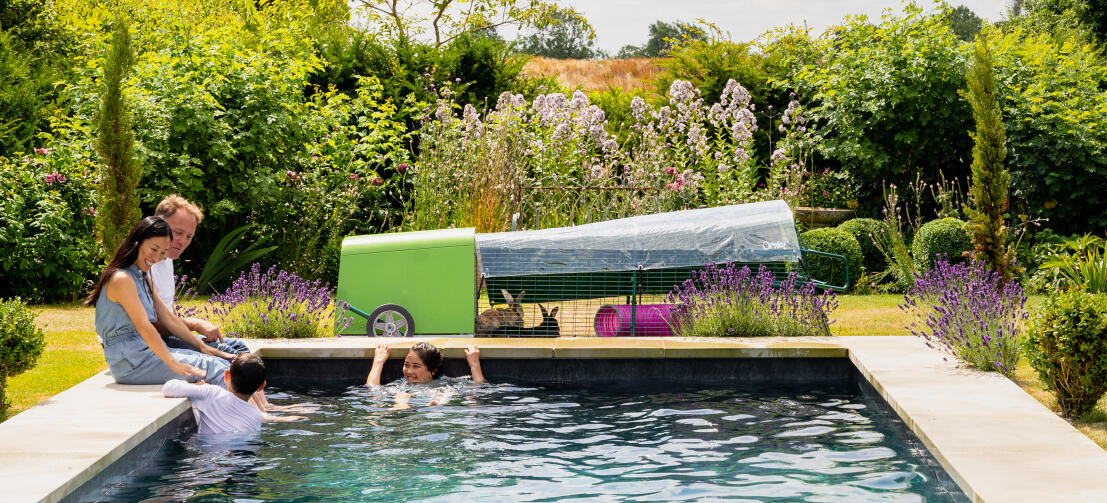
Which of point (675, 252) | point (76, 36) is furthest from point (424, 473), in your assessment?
point (76, 36)

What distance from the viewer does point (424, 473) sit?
4.79 metres

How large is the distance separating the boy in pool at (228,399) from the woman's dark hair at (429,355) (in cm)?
121

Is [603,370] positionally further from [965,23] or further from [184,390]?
[965,23]

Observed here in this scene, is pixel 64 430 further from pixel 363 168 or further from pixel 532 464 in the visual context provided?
pixel 363 168

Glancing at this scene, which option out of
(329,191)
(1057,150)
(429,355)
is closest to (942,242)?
(1057,150)

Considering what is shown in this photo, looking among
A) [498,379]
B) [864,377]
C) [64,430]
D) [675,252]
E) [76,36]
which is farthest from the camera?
[76,36]

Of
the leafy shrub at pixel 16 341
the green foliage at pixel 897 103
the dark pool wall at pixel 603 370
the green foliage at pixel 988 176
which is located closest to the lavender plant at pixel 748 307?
the dark pool wall at pixel 603 370

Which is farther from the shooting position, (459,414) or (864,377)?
(864,377)

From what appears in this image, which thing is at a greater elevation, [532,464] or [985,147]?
[985,147]

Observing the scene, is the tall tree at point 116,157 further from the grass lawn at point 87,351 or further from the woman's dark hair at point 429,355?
the woman's dark hair at point 429,355

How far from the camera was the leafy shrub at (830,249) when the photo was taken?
11.5 metres

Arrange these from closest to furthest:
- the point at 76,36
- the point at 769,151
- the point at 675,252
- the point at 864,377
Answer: the point at 864,377
the point at 675,252
the point at 769,151
the point at 76,36

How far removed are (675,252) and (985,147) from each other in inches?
103

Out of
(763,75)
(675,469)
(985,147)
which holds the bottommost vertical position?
(675,469)
